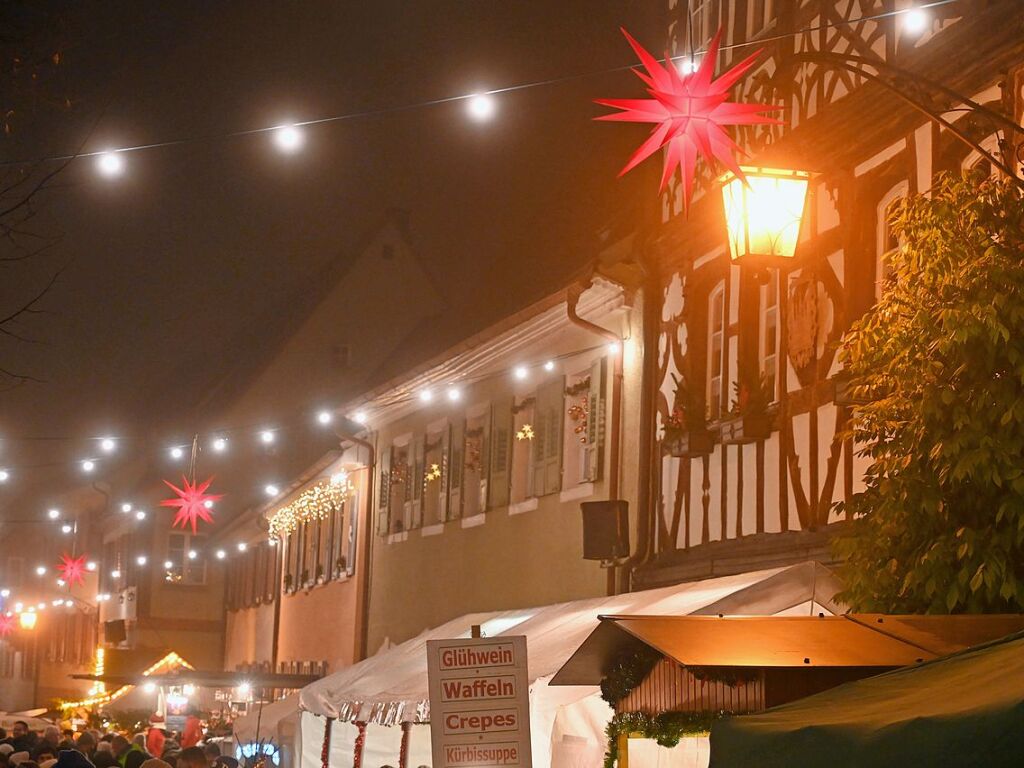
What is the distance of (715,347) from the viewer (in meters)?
13.5

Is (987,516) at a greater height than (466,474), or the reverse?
(466,474)

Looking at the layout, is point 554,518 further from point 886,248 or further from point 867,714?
point 867,714

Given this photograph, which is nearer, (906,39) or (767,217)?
(767,217)

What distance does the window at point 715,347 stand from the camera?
1326 cm

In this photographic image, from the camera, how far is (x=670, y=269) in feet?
47.6

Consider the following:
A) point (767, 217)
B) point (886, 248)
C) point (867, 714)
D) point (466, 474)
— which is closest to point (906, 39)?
point (886, 248)

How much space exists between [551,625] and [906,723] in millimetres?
9622

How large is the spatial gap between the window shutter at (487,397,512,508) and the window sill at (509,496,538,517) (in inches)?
10.7

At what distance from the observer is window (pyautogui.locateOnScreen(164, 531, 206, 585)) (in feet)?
143

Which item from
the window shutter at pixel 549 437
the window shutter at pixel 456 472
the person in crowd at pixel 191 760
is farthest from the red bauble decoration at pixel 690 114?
the window shutter at pixel 456 472

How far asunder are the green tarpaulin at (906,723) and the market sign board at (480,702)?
291cm

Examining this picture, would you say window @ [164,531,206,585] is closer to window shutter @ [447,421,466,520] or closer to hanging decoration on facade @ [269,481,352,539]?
hanging decoration on facade @ [269,481,352,539]

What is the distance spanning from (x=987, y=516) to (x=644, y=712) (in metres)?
2.36

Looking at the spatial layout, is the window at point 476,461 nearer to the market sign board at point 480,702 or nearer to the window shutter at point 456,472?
the window shutter at point 456,472
